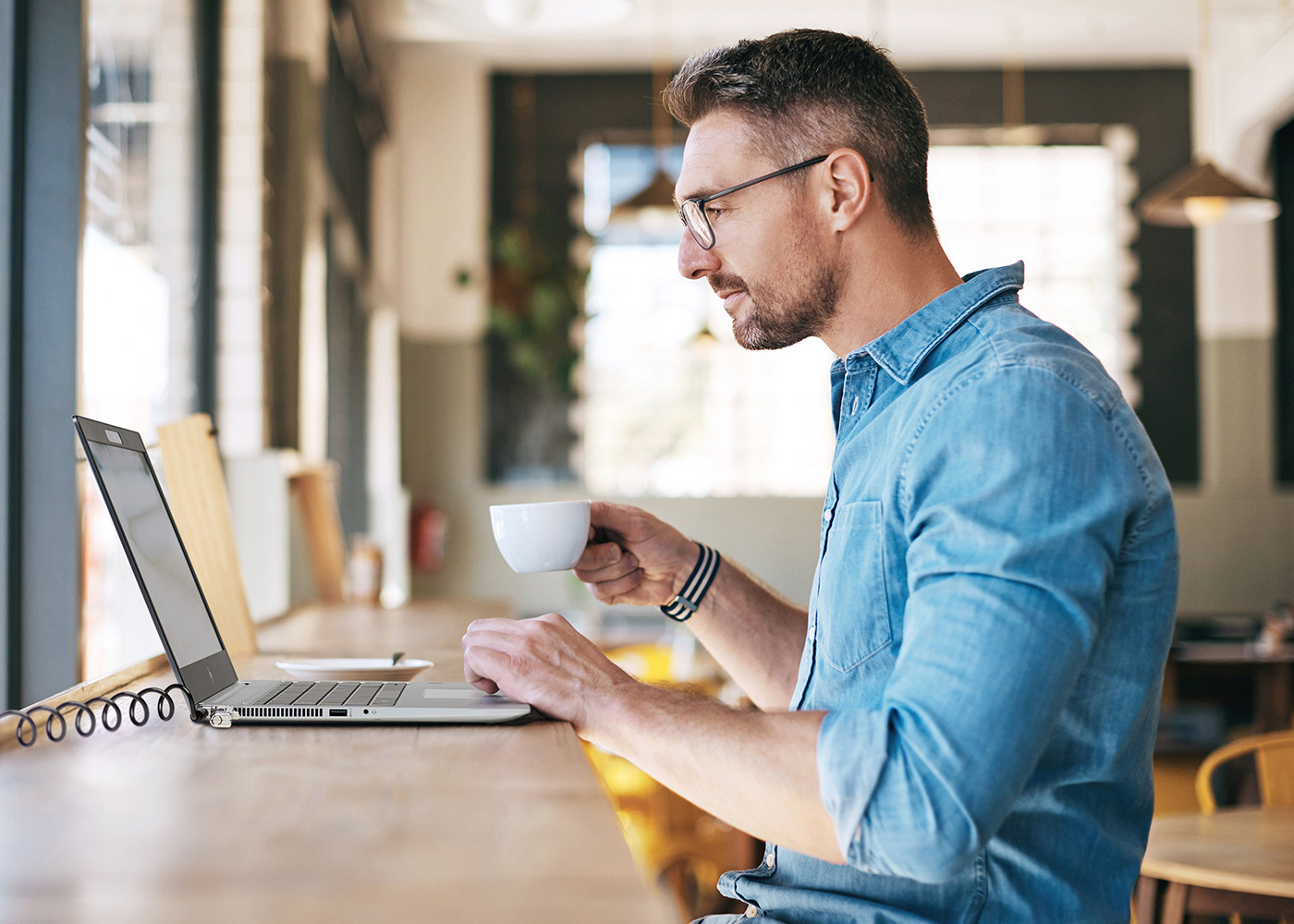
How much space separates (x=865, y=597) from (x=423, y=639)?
3.21 ft

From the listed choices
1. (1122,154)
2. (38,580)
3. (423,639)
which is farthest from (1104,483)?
(1122,154)

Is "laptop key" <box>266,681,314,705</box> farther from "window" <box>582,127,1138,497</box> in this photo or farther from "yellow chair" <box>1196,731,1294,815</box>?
"window" <box>582,127,1138,497</box>

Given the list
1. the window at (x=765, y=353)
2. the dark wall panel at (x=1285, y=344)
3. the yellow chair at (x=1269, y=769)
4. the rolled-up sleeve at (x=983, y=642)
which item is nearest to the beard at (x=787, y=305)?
the rolled-up sleeve at (x=983, y=642)

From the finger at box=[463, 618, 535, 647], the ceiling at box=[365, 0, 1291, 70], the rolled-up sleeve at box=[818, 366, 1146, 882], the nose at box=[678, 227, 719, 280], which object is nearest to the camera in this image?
the rolled-up sleeve at box=[818, 366, 1146, 882]

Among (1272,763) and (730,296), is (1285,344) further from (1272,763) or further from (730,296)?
(730,296)

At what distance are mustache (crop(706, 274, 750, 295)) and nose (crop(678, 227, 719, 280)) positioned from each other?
0.4 inches

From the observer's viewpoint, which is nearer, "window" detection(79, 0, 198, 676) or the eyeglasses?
the eyeglasses

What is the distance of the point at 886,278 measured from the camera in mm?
1196

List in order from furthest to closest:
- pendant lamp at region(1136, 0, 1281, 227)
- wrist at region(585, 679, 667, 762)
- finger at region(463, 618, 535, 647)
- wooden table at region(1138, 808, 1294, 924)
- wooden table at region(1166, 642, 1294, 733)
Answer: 1. wooden table at region(1166, 642, 1294, 733)
2. pendant lamp at region(1136, 0, 1281, 227)
3. wooden table at region(1138, 808, 1294, 924)
4. finger at region(463, 618, 535, 647)
5. wrist at region(585, 679, 667, 762)

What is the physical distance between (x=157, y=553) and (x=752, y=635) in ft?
2.33

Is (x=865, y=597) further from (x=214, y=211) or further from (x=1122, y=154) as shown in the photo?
(x=1122, y=154)

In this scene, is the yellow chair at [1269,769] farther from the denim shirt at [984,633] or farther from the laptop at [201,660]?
the laptop at [201,660]

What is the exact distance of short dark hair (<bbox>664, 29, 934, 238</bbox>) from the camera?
117cm

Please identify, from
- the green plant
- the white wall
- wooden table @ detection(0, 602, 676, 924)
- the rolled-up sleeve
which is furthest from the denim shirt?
the white wall
